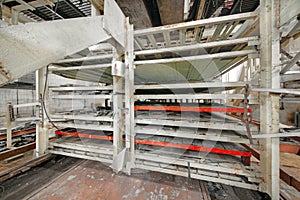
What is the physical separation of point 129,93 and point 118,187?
98cm

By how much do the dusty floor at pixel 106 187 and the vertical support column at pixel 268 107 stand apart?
0.42m

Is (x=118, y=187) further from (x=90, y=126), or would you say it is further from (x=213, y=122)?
(x=213, y=122)

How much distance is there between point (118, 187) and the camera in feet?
4.19

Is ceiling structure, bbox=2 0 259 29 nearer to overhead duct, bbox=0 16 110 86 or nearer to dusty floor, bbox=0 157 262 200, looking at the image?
overhead duct, bbox=0 16 110 86

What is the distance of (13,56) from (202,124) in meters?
1.29

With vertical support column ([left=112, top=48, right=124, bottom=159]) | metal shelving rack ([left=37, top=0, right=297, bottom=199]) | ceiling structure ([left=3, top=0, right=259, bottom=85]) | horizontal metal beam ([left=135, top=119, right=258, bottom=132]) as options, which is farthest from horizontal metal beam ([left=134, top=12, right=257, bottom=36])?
horizontal metal beam ([left=135, top=119, right=258, bottom=132])

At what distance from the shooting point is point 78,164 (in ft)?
5.70

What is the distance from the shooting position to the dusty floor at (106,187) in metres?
1.18

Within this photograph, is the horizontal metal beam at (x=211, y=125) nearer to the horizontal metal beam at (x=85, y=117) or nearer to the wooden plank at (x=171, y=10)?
the horizontal metal beam at (x=85, y=117)

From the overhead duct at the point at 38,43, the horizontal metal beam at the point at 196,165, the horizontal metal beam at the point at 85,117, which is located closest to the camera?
the overhead duct at the point at 38,43

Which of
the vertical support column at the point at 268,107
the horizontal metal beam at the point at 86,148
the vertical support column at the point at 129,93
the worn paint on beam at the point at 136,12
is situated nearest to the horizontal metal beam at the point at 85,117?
the vertical support column at the point at 129,93

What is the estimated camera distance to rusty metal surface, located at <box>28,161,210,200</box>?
118 centimetres

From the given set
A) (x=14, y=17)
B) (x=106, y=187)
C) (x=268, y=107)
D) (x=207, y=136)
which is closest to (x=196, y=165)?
(x=207, y=136)

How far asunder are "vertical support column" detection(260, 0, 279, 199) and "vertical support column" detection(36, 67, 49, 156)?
2470mm
